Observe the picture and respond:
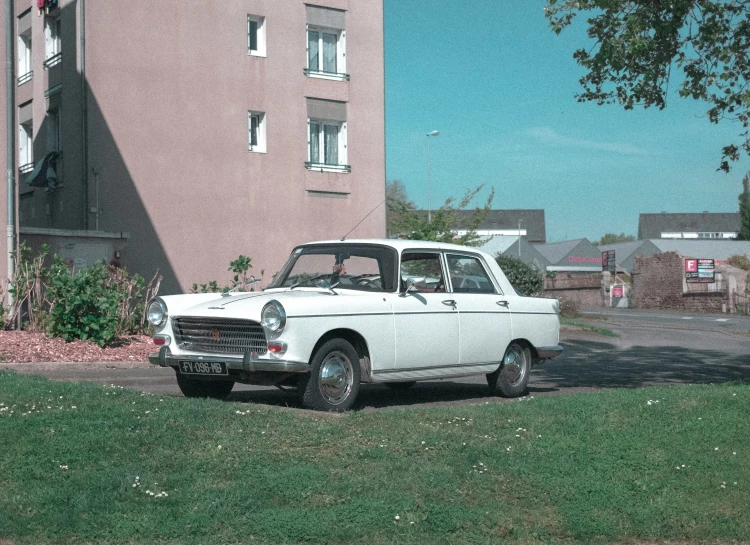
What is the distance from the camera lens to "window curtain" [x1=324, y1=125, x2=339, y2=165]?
28.6 m

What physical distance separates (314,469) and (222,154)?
21117 millimetres

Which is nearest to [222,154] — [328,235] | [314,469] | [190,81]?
[190,81]

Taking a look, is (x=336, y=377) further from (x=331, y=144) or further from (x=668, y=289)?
(x=668, y=289)

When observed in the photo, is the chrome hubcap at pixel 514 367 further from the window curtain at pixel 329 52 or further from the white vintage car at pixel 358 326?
the window curtain at pixel 329 52

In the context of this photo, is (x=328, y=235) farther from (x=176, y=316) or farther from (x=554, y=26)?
(x=176, y=316)

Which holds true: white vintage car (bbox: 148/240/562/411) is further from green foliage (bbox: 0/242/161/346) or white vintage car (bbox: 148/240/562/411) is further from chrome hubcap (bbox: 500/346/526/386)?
green foliage (bbox: 0/242/161/346)

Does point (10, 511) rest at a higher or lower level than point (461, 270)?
lower

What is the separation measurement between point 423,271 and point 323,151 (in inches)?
719

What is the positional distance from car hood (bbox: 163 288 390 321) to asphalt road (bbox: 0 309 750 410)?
3.37 feet

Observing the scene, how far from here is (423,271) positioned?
1067 centimetres

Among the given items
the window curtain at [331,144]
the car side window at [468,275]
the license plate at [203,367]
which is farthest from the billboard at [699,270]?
the license plate at [203,367]

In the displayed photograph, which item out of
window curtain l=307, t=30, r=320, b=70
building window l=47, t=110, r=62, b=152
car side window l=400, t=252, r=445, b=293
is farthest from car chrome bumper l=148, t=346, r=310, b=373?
window curtain l=307, t=30, r=320, b=70

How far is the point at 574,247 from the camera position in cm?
9481

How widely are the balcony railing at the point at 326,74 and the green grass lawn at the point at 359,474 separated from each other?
21.1 m
